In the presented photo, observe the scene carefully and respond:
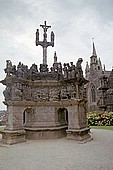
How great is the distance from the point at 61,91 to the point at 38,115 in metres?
2.13

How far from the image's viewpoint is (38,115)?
37.6 ft

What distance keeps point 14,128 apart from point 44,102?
2.37m

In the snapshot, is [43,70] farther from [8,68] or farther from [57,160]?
[57,160]

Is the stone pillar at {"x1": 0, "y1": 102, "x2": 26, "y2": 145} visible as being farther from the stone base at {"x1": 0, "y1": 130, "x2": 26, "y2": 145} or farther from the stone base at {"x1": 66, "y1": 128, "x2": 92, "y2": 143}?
the stone base at {"x1": 66, "y1": 128, "x2": 92, "y2": 143}

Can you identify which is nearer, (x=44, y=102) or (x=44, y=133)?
(x=44, y=133)

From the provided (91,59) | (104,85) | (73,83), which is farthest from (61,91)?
(91,59)

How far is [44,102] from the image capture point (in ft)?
37.8

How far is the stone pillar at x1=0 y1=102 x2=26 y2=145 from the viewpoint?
9.87 m

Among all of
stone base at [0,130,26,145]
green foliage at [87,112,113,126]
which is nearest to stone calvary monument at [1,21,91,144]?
stone base at [0,130,26,145]

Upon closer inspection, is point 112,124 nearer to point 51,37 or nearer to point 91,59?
point 51,37

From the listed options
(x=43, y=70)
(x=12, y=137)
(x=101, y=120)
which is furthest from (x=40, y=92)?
(x=101, y=120)

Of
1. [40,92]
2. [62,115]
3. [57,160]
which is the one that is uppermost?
[40,92]

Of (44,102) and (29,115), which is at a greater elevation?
(44,102)

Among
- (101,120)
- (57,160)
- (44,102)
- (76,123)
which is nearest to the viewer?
(57,160)
